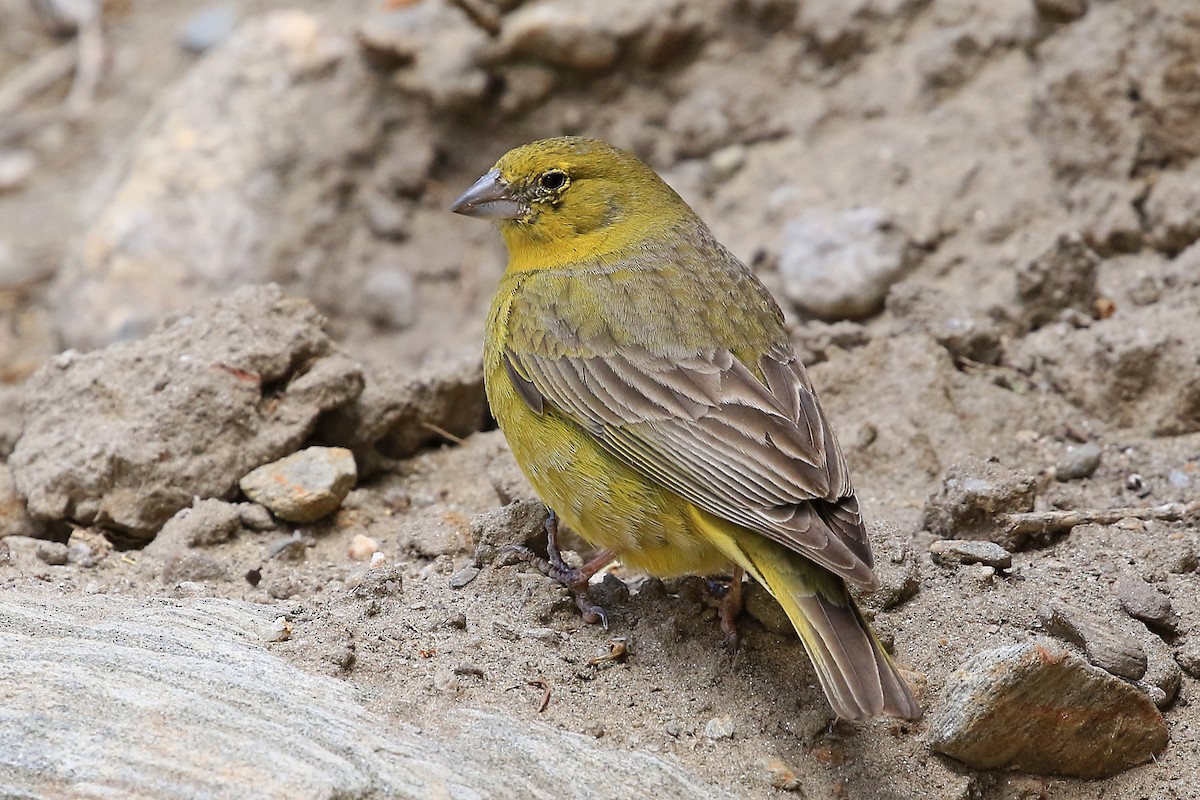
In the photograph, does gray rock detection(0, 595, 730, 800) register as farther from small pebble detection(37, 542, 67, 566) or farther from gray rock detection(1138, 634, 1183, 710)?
gray rock detection(1138, 634, 1183, 710)

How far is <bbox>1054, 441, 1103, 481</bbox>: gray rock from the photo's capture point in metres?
4.96

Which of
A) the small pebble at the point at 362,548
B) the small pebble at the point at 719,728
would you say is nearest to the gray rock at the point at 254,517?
the small pebble at the point at 362,548

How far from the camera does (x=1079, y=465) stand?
4.98m

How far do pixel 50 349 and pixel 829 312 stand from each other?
4.32 m

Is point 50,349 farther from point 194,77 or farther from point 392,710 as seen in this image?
point 392,710

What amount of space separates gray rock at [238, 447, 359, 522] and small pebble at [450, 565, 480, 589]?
2.44 ft

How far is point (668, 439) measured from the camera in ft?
13.4

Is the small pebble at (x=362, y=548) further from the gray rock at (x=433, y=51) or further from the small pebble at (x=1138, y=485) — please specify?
the gray rock at (x=433, y=51)

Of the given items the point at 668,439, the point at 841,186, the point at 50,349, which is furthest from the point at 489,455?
the point at 50,349

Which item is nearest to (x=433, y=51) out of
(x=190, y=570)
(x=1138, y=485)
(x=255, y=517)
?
(x=255, y=517)

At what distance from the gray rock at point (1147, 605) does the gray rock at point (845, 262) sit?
7.72 ft

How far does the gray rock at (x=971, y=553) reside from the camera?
4.18 meters

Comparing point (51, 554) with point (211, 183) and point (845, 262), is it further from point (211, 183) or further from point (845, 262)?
point (845, 262)

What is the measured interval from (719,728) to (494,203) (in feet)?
6.97
